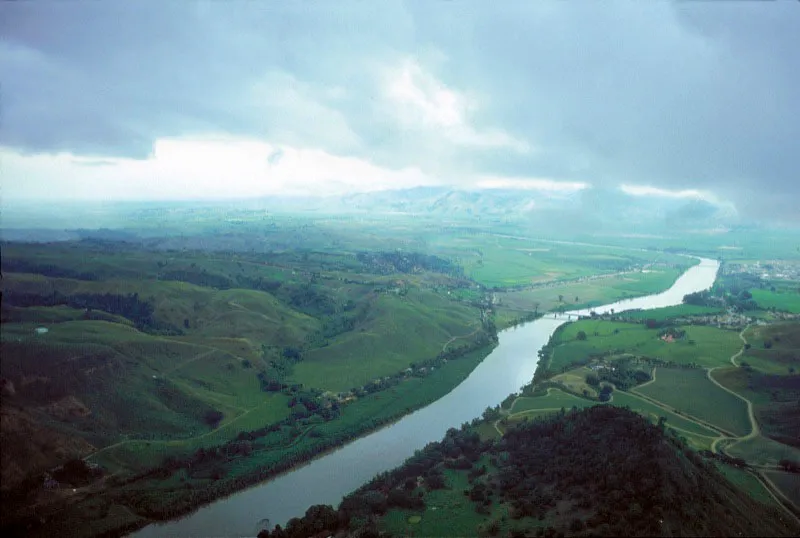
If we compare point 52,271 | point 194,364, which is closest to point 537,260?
point 194,364

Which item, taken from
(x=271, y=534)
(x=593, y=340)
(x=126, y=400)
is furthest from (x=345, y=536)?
(x=593, y=340)

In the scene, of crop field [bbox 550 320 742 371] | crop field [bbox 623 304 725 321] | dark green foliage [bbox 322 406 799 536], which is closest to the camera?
dark green foliage [bbox 322 406 799 536]

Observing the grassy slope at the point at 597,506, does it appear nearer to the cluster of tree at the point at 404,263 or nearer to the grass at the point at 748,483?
the grass at the point at 748,483

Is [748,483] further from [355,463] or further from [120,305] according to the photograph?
[120,305]

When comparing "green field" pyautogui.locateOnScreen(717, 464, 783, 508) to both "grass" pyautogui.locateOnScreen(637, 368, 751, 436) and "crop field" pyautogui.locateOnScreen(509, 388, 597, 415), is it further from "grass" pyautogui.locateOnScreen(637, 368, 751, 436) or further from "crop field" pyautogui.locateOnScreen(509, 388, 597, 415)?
"crop field" pyautogui.locateOnScreen(509, 388, 597, 415)

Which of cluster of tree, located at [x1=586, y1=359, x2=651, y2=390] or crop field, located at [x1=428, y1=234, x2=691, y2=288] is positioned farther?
crop field, located at [x1=428, y1=234, x2=691, y2=288]

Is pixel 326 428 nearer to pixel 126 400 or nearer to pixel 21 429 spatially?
pixel 126 400

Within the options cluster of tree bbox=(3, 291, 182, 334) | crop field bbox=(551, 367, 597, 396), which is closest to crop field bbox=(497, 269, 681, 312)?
crop field bbox=(551, 367, 597, 396)
